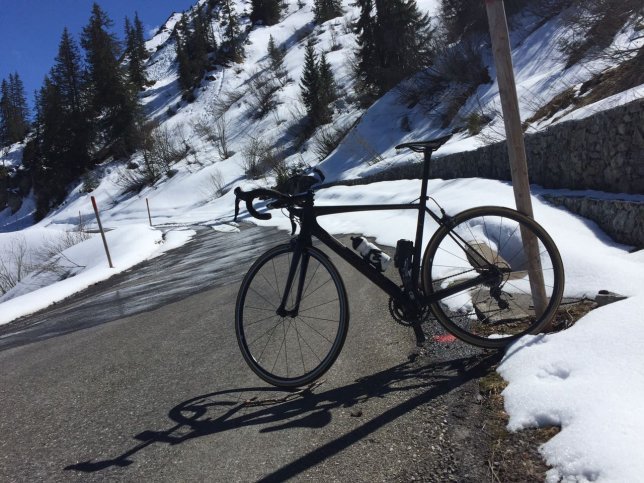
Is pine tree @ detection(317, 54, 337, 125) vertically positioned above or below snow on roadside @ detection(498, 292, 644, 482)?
above

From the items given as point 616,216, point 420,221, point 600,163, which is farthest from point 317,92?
point 420,221

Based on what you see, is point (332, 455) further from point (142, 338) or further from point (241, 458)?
point (142, 338)

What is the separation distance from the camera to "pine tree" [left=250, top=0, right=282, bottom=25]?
73688 mm

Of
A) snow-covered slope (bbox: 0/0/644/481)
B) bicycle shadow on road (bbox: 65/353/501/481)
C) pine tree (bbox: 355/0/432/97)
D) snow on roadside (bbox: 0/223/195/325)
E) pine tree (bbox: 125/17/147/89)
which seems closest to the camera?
snow-covered slope (bbox: 0/0/644/481)

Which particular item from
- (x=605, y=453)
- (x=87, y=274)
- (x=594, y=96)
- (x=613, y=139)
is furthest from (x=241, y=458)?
(x=87, y=274)

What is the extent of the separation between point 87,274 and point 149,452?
370 inches

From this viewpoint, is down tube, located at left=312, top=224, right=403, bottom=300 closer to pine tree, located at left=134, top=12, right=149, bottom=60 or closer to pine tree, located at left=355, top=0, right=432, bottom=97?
pine tree, located at left=355, top=0, right=432, bottom=97

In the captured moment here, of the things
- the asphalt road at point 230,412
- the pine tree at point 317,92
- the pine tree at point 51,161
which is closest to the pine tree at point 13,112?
the pine tree at point 51,161

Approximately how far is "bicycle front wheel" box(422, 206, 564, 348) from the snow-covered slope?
1.01ft

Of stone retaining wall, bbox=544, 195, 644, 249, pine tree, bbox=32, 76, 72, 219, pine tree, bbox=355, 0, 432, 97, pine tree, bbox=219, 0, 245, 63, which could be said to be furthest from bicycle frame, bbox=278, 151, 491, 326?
pine tree, bbox=219, 0, 245, 63

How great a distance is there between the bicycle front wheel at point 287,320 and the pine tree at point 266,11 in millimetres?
79378

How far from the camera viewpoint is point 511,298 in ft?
10.5

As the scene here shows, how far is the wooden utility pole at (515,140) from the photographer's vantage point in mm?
2854

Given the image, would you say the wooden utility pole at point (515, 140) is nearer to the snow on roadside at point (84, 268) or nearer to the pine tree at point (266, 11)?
the snow on roadside at point (84, 268)
